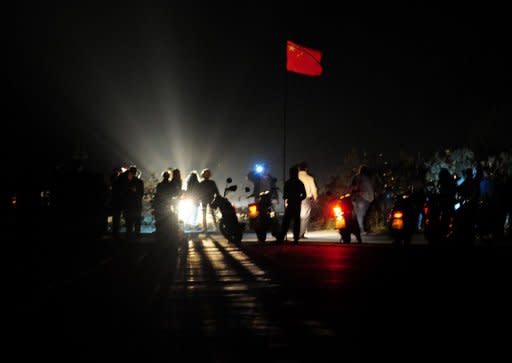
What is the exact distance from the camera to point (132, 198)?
2456 cm

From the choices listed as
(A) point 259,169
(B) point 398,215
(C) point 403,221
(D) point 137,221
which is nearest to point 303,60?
(A) point 259,169

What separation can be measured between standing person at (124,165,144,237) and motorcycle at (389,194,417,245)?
Answer: 23.6ft

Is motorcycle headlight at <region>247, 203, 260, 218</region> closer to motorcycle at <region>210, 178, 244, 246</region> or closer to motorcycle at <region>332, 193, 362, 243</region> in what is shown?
motorcycle at <region>210, 178, 244, 246</region>

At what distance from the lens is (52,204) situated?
25.8 metres

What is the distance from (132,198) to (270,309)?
51.6 feet

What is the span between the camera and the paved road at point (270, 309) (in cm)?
692

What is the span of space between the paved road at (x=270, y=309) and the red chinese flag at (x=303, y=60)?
1372 cm

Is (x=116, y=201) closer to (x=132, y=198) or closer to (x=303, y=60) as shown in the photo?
(x=132, y=198)

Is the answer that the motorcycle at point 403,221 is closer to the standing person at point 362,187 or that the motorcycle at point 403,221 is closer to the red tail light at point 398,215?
the red tail light at point 398,215

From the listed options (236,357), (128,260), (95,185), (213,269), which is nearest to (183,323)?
(236,357)

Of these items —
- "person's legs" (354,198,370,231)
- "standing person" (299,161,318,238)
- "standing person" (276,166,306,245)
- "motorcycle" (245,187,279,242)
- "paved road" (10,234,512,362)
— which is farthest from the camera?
"person's legs" (354,198,370,231)

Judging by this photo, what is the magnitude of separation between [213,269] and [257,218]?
8.04 metres

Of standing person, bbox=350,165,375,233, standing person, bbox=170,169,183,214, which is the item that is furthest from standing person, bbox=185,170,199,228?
standing person, bbox=350,165,375,233

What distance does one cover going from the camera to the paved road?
692cm
